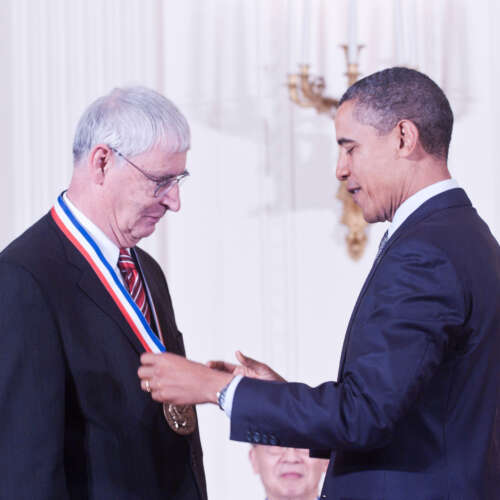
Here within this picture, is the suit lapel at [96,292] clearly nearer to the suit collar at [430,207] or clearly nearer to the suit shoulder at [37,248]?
the suit shoulder at [37,248]

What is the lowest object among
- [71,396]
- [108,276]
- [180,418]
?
[180,418]

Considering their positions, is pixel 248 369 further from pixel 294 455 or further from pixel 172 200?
pixel 294 455

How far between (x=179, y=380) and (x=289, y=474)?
5.29 feet

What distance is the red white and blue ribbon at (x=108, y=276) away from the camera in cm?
227

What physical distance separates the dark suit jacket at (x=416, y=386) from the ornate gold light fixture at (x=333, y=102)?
184cm

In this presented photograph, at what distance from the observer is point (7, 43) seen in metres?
4.04

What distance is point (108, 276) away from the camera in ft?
7.48

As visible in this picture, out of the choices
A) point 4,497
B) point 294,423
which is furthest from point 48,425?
point 294,423

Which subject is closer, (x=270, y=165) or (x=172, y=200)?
(x=172, y=200)

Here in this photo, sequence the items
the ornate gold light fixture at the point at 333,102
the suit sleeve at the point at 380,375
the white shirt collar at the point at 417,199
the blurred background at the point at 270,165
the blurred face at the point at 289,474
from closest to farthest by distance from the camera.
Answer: the suit sleeve at the point at 380,375, the white shirt collar at the point at 417,199, the blurred face at the point at 289,474, the ornate gold light fixture at the point at 333,102, the blurred background at the point at 270,165

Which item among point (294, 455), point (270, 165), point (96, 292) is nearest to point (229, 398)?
point (96, 292)

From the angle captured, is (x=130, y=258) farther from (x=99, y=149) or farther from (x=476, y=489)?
(x=476, y=489)

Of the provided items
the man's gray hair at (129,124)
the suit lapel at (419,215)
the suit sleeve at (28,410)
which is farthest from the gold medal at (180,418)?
the man's gray hair at (129,124)

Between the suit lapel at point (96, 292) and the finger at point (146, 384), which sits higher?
the suit lapel at point (96, 292)
